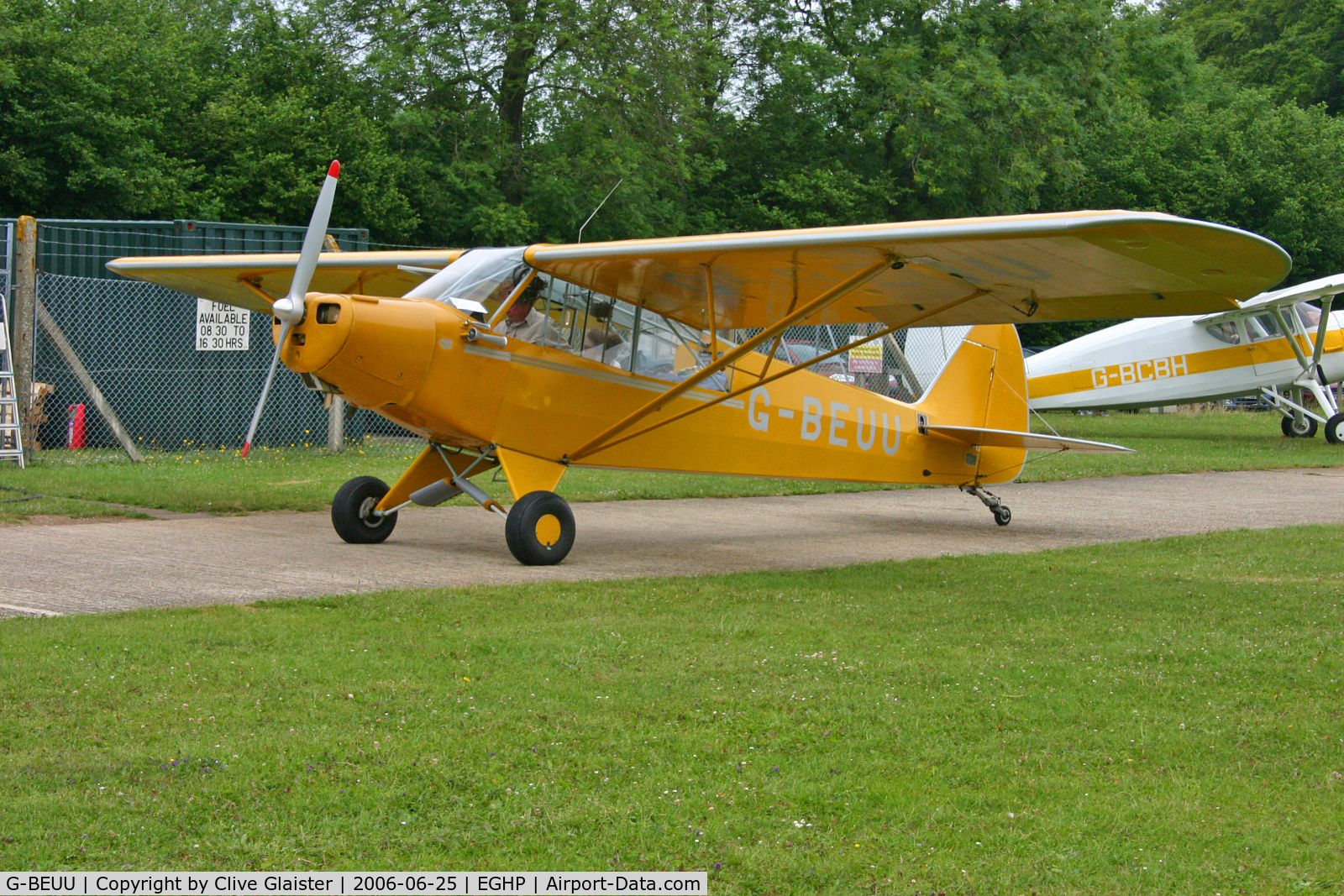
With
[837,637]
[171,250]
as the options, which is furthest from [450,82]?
[837,637]

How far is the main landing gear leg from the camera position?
1316cm

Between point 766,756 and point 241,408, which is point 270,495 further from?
point 766,756

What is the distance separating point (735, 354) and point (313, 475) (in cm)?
727

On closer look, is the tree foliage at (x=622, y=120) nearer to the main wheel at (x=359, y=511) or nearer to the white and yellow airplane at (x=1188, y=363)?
the white and yellow airplane at (x=1188, y=363)

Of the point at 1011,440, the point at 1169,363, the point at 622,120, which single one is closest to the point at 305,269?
the point at 1011,440

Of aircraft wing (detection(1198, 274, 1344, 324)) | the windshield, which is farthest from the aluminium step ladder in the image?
aircraft wing (detection(1198, 274, 1344, 324))

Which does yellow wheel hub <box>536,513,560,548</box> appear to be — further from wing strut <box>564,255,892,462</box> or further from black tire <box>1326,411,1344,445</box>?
black tire <box>1326,411,1344,445</box>

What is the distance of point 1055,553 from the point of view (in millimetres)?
10938

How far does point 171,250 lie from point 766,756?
1624 cm

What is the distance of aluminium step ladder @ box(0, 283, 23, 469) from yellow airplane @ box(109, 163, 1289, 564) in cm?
361

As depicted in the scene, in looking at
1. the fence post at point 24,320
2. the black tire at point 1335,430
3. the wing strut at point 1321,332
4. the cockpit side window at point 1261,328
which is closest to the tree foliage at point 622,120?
the fence post at point 24,320

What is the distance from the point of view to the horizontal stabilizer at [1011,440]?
1277 centimetres

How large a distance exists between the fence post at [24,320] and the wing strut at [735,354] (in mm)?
8516
